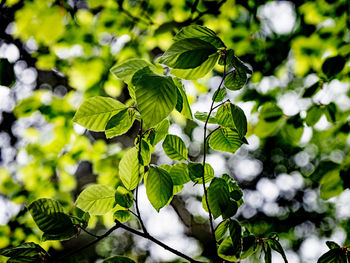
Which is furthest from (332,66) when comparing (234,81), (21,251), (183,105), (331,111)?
(21,251)

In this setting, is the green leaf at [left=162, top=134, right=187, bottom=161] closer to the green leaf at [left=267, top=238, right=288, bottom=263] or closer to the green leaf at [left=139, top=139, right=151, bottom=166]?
the green leaf at [left=139, top=139, right=151, bottom=166]

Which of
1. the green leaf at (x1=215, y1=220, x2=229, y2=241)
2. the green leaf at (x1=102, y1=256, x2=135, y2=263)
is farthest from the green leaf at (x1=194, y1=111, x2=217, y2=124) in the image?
the green leaf at (x1=102, y1=256, x2=135, y2=263)

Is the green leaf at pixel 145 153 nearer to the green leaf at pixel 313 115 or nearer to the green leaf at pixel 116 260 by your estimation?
the green leaf at pixel 116 260

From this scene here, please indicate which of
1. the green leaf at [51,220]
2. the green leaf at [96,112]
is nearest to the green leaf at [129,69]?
the green leaf at [96,112]

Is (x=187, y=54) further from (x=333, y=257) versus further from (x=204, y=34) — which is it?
(x=333, y=257)

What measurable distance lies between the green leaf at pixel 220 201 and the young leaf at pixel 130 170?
0.53ft

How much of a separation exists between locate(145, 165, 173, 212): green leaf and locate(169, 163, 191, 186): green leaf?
0.18 feet

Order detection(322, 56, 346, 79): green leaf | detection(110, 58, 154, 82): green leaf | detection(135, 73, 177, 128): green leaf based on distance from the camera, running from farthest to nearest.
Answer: detection(322, 56, 346, 79): green leaf < detection(110, 58, 154, 82): green leaf < detection(135, 73, 177, 128): green leaf

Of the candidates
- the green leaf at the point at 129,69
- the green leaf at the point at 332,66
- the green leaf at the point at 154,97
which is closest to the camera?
the green leaf at the point at 154,97

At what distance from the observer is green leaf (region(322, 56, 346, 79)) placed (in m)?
0.95

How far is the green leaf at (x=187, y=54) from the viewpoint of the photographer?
0.42m

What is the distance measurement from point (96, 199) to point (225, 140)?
32cm

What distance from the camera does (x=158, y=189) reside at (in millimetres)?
515

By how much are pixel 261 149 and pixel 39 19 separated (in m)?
5.09
